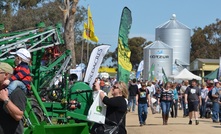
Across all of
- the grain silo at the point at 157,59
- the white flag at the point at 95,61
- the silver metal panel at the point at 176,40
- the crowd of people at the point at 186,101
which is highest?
the silver metal panel at the point at 176,40

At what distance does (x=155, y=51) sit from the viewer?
60.1 metres

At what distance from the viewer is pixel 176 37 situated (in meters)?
70.0

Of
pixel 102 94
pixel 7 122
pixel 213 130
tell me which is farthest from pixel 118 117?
pixel 213 130

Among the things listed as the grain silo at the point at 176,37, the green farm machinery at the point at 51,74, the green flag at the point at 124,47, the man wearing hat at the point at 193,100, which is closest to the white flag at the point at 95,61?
the green farm machinery at the point at 51,74

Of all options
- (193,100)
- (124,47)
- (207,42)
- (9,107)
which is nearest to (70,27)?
(193,100)

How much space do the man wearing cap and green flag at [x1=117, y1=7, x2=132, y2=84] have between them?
11393 mm

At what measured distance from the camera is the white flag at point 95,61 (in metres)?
16.4

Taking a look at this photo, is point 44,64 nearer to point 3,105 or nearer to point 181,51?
point 3,105

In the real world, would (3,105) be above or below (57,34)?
below

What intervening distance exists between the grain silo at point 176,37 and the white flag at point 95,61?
53118 mm

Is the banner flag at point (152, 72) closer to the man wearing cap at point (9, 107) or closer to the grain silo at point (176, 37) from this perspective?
the grain silo at point (176, 37)

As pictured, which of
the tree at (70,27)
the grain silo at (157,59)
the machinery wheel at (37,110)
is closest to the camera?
the machinery wheel at (37,110)

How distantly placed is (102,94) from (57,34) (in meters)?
6.89

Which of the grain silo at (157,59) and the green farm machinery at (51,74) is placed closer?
the green farm machinery at (51,74)
